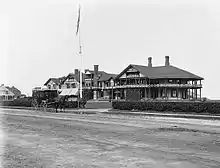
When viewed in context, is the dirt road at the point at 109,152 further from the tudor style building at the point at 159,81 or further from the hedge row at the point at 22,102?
the tudor style building at the point at 159,81

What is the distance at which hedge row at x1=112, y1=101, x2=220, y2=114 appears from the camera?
89.8 ft

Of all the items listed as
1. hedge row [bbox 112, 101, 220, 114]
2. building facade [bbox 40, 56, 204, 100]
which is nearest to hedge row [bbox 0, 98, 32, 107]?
hedge row [bbox 112, 101, 220, 114]

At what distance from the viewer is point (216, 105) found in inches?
1056

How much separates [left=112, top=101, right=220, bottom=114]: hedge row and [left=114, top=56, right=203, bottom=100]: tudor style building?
122 feet

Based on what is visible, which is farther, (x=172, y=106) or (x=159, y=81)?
(x=159, y=81)

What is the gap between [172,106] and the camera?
30.2 m

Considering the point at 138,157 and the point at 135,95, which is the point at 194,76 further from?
the point at 138,157

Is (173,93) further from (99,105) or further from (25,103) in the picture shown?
(25,103)

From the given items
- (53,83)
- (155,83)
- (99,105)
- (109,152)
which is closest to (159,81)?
(155,83)

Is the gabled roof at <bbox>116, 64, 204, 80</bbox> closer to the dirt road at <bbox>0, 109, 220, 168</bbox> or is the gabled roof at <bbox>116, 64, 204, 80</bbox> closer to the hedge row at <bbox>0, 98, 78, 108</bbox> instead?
the hedge row at <bbox>0, 98, 78, 108</bbox>

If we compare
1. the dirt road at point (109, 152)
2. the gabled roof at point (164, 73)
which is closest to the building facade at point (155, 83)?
the gabled roof at point (164, 73)

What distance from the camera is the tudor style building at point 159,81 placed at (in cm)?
7219

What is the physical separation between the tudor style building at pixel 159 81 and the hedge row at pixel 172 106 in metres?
37.1

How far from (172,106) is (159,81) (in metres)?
44.3
